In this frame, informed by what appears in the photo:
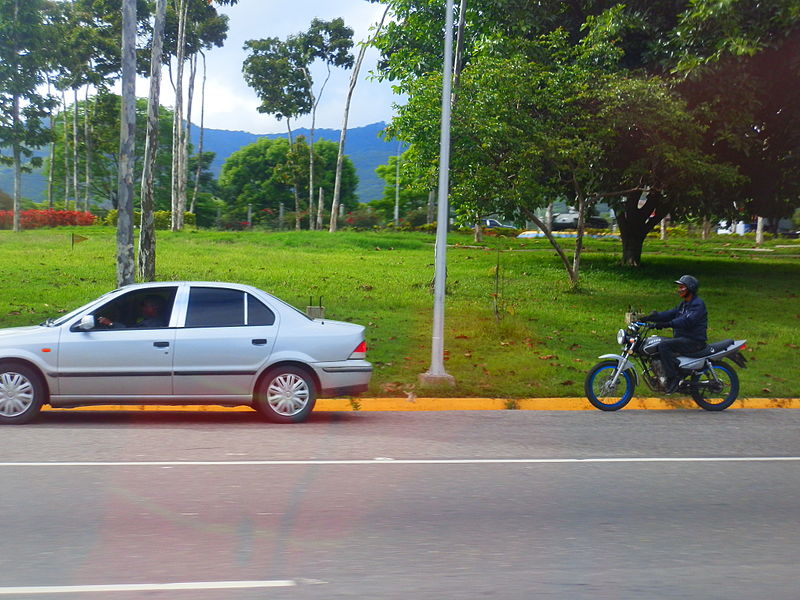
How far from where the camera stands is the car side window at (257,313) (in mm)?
10086

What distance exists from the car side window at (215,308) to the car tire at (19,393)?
1746 millimetres

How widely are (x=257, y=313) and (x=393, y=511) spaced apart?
4.44 metres

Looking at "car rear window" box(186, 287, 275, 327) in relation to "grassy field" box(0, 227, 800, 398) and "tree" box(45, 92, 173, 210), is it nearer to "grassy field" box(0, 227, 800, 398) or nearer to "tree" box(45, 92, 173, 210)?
"grassy field" box(0, 227, 800, 398)

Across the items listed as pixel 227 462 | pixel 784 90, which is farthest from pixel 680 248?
pixel 227 462

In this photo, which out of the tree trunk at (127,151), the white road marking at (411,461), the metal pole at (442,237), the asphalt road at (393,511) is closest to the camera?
the asphalt road at (393,511)

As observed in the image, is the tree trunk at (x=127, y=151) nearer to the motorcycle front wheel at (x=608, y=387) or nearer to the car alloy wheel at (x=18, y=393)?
the car alloy wheel at (x=18, y=393)

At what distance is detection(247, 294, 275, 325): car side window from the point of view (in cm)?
1009

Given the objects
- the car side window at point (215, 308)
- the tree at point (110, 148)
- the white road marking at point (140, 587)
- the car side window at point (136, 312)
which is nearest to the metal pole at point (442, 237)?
the car side window at point (215, 308)

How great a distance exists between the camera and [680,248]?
36.4 m

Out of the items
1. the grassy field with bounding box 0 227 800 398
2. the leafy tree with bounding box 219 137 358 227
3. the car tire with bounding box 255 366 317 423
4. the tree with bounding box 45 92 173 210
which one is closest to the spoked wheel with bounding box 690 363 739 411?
the grassy field with bounding box 0 227 800 398

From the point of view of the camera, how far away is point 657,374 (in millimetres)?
11672

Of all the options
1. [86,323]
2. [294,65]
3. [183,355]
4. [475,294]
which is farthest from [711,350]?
[294,65]

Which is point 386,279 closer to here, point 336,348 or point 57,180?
point 336,348

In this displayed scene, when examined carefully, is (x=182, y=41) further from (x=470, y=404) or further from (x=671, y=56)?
(x=470, y=404)
